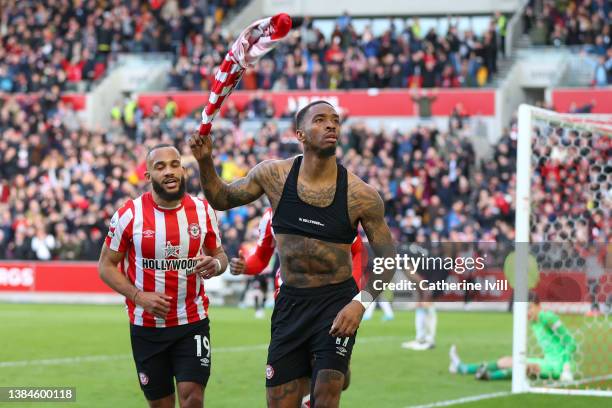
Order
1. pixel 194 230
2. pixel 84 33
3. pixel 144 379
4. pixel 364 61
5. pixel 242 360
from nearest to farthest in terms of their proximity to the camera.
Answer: pixel 144 379, pixel 194 230, pixel 242 360, pixel 364 61, pixel 84 33

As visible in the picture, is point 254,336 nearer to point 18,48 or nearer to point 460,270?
point 460,270

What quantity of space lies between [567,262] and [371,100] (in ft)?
63.6

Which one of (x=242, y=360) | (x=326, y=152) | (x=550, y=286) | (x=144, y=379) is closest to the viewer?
(x=326, y=152)

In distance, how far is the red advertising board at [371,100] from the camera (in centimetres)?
3400

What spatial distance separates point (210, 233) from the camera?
8883 mm

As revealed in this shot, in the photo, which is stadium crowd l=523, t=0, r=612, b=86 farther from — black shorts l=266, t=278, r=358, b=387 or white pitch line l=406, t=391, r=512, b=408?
black shorts l=266, t=278, r=358, b=387

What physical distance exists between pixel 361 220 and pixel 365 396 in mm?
5410

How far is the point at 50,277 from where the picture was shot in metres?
30.5

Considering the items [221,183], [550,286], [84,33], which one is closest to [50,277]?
[84,33]

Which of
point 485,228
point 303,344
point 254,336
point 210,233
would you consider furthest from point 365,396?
point 485,228

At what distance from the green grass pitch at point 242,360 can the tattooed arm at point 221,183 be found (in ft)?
15.1

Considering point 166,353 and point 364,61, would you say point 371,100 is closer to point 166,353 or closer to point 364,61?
point 364,61

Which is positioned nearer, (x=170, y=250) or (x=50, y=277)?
(x=170, y=250)

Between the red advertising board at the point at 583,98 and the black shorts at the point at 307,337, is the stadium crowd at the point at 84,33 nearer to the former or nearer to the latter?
the red advertising board at the point at 583,98
